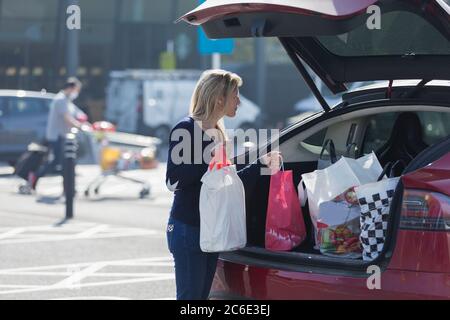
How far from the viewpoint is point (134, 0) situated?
3812 centimetres

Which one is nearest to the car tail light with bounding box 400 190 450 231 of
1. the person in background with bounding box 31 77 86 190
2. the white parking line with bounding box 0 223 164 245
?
the white parking line with bounding box 0 223 164 245

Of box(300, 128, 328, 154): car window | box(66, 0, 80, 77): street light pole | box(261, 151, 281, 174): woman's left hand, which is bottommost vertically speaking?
box(261, 151, 281, 174): woman's left hand

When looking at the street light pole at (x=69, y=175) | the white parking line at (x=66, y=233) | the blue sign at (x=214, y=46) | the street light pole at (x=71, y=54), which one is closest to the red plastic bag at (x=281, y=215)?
the white parking line at (x=66, y=233)

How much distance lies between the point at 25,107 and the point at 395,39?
16.4 metres

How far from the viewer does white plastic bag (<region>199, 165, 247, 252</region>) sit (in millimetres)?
4793

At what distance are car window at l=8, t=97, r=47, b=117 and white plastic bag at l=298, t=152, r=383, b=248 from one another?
632 inches

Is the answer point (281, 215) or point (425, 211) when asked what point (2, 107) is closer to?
point (281, 215)

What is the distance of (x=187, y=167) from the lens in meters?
4.86

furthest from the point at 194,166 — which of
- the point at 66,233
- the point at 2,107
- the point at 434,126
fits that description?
the point at 2,107

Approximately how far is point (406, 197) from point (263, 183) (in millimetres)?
1148

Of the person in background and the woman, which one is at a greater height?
the person in background

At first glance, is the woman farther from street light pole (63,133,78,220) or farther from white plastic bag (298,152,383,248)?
street light pole (63,133,78,220)

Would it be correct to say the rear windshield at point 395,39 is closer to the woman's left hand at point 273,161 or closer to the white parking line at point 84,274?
the woman's left hand at point 273,161
